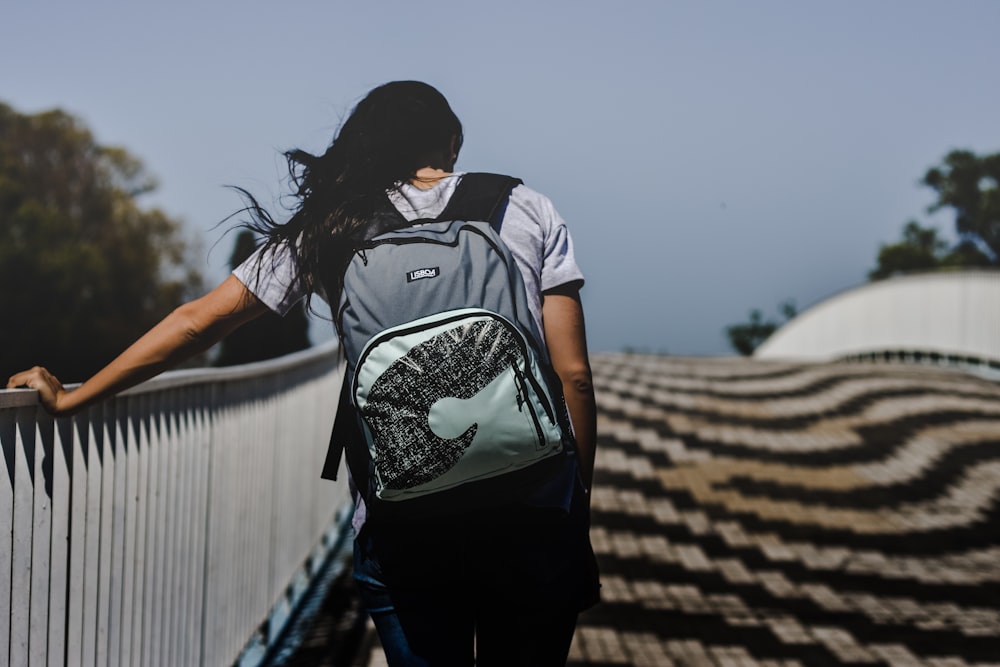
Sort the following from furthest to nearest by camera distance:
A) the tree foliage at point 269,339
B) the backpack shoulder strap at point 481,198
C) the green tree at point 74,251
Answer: the green tree at point 74,251, the tree foliage at point 269,339, the backpack shoulder strap at point 481,198

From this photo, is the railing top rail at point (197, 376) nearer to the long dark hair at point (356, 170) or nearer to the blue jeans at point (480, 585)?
the long dark hair at point (356, 170)

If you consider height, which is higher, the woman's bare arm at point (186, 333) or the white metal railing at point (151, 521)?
the woman's bare arm at point (186, 333)

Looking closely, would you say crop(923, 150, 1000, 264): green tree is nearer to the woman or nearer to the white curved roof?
the white curved roof

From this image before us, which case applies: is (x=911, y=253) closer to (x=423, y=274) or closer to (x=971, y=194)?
(x=971, y=194)

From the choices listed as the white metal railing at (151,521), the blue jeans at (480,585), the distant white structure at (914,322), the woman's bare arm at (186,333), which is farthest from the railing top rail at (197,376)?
the distant white structure at (914,322)

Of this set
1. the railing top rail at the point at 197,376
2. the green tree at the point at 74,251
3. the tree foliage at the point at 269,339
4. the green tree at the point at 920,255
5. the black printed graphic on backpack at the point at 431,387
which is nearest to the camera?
the black printed graphic on backpack at the point at 431,387

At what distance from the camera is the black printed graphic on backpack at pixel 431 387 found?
185 centimetres

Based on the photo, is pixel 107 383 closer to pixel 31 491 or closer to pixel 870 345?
pixel 31 491

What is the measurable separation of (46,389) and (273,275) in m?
0.61

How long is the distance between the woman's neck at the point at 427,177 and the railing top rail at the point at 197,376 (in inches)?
32.2

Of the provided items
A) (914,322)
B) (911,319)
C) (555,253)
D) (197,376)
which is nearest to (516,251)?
(555,253)

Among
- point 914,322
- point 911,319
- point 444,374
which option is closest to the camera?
point 444,374

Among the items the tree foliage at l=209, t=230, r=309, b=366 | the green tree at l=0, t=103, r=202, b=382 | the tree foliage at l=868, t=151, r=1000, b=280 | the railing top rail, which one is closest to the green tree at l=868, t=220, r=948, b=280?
the tree foliage at l=868, t=151, r=1000, b=280

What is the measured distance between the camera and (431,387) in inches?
73.2
